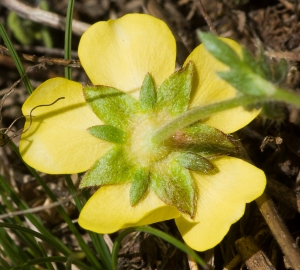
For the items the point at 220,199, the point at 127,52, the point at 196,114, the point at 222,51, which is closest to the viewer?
the point at 222,51

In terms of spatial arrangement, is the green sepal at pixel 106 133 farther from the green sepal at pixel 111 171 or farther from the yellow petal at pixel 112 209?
the yellow petal at pixel 112 209

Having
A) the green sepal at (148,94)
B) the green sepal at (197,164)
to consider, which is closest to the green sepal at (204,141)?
the green sepal at (197,164)

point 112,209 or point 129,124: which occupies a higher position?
point 129,124

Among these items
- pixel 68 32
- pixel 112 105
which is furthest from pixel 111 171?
pixel 68 32

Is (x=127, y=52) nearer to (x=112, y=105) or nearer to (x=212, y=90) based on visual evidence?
(x=112, y=105)

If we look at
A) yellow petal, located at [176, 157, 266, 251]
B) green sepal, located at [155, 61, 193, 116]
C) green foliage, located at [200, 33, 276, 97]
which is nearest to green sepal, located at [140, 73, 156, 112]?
green sepal, located at [155, 61, 193, 116]

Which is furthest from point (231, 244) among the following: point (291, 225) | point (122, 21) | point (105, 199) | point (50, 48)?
point (50, 48)

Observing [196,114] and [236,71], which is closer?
[236,71]
